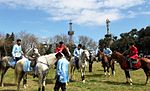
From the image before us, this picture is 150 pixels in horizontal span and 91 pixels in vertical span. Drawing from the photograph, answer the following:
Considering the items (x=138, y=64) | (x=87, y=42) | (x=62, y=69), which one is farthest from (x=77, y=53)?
(x=87, y=42)

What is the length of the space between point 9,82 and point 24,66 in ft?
16.2

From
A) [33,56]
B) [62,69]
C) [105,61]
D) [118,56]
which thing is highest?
[118,56]

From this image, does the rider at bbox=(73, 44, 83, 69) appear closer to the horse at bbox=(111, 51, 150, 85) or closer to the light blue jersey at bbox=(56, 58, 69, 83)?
the horse at bbox=(111, 51, 150, 85)

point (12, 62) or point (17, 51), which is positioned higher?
point (17, 51)

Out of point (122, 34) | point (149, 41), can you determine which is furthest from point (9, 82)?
point (122, 34)

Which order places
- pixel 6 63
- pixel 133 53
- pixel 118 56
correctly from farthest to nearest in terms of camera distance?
pixel 118 56, pixel 133 53, pixel 6 63

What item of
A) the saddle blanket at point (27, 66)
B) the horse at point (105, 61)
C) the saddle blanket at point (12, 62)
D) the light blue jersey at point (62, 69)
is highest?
the horse at point (105, 61)

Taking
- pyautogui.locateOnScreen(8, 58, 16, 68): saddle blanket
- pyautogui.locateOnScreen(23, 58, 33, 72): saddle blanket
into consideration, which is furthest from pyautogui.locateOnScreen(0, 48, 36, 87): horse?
pyautogui.locateOnScreen(23, 58, 33, 72): saddle blanket

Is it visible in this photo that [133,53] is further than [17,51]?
Yes

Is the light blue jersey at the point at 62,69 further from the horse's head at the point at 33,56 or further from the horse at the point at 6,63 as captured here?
the horse at the point at 6,63

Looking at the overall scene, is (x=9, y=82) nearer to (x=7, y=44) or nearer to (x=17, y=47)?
(x=17, y=47)

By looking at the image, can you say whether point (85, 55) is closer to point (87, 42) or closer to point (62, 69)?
point (62, 69)

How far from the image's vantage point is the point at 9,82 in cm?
2322

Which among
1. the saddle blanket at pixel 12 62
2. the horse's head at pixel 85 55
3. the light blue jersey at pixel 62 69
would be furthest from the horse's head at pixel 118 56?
the light blue jersey at pixel 62 69
